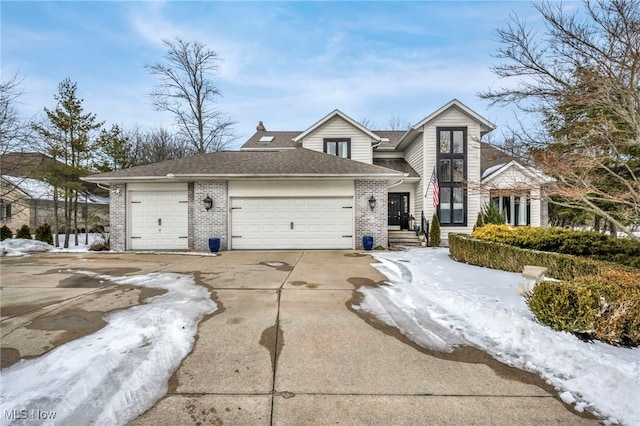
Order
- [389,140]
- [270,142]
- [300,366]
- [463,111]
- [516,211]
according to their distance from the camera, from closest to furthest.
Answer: [300,366], [463,111], [516,211], [270,142], [389,140]

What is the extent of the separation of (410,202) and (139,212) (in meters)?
13.3

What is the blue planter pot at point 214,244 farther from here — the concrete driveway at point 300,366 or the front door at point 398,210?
the front door at point 398,210

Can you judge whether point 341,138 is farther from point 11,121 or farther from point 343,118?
point 11,121

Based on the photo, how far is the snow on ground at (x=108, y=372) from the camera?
2.24 metres

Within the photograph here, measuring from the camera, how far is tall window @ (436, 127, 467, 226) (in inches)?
564

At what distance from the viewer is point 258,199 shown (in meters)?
11.4

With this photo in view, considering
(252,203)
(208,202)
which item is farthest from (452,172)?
(208,202)

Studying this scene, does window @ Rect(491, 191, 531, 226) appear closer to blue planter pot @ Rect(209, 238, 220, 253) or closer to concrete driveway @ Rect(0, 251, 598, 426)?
concrete driveway @ Rect(0, 251, 598, 426)

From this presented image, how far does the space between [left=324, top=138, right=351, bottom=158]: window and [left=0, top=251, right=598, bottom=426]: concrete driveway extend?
37.4 ft

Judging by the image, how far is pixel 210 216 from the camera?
11328 mm

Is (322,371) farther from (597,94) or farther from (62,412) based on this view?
(597,94)

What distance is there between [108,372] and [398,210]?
14931 millimetres

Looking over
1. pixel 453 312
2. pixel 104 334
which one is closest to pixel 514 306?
pixel 453 312

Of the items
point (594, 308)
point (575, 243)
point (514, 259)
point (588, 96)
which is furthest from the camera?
point (514, 259)
